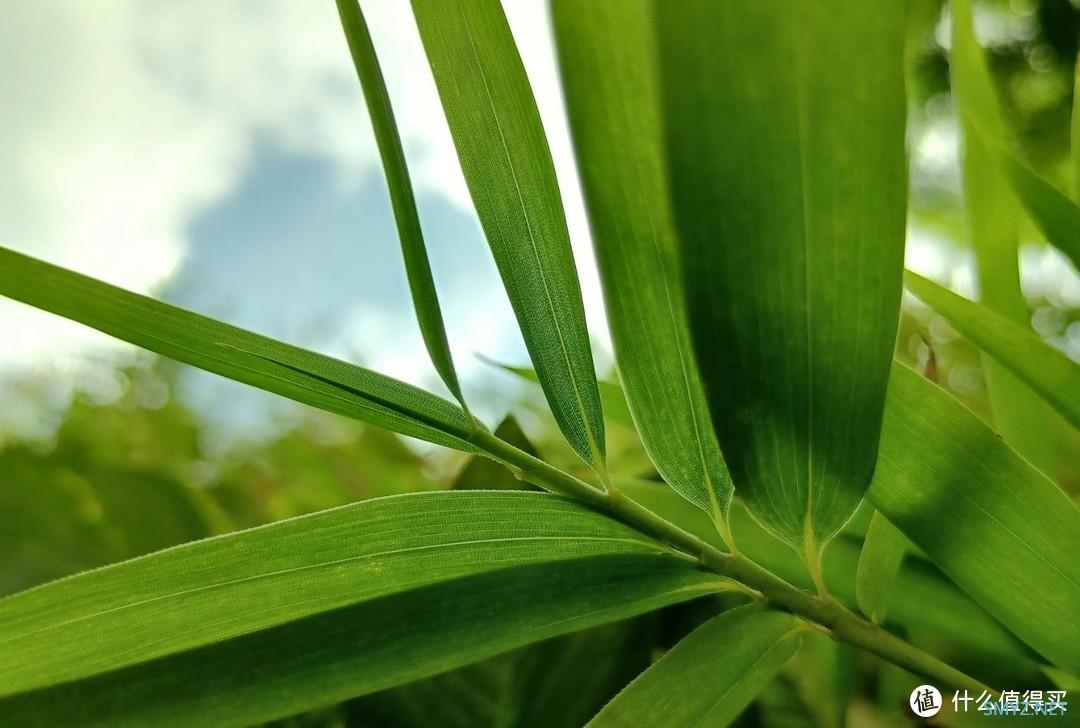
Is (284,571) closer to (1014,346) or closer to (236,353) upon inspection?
(236,353)

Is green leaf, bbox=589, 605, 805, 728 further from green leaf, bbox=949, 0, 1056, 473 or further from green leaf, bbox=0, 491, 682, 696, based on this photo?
green leaf, bbox=949, 0, 1056, 473

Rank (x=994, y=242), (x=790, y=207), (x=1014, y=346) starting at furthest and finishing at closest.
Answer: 1. (x=994, y=242)
2. (x=1014, y=346)
3. (x=790, y=207)

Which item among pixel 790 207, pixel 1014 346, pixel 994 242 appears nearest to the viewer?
pixel 790 207

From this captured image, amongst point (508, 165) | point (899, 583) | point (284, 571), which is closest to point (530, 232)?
point (508, 165)

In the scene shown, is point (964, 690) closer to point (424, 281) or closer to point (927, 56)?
point (424, 281)

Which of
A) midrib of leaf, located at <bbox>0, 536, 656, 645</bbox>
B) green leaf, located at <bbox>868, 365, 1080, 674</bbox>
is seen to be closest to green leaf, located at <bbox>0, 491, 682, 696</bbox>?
midrib of leaf, located at <bbox>0, 536, 656, 645</bbox>
